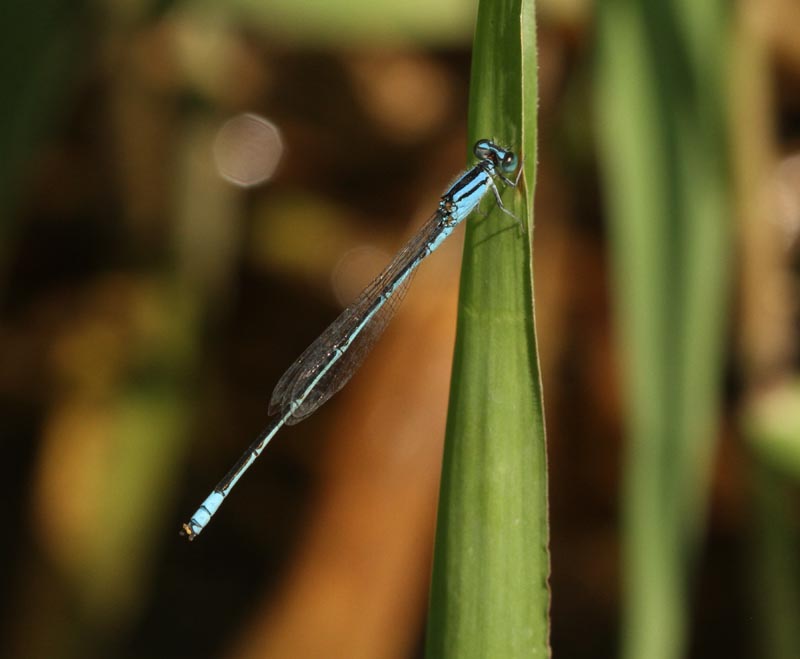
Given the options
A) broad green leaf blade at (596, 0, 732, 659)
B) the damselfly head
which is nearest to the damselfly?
broad green leaf blade at (596, 0, 732, 659)

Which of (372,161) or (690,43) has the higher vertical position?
(372,161)

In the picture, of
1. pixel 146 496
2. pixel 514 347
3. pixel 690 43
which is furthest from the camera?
pixel 146 496

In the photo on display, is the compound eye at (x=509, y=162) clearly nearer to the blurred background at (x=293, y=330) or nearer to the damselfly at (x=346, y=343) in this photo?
the damselfly at (x=346, y=343)

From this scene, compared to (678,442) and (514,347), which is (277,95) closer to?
(678,442)

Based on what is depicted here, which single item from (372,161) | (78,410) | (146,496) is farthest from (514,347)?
(372,161)

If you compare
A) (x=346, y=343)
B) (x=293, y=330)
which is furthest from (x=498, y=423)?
(x=293, y=330)

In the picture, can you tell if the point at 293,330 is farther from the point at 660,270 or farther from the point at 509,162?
the point at 509,162

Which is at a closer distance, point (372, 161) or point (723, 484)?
point (723, 484)
